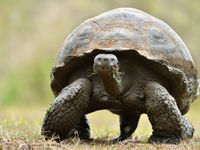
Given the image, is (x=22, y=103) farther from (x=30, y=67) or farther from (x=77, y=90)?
(x=77, y=90)

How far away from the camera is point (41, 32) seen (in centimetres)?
2230

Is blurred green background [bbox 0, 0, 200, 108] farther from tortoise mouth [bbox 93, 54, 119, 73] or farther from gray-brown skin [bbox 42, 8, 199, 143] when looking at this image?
tortoise mouth [bbox 93, 54, 119, 73]

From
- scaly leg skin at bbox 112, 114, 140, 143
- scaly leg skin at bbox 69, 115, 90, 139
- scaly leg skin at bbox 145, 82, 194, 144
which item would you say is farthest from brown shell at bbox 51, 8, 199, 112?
scaly leg skin at bbox 112, 114, 140, 143

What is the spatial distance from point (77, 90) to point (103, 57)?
660 mm

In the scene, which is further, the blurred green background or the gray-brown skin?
the blurred green background

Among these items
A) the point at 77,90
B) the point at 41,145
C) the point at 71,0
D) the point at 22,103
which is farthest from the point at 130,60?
the point at 71,0

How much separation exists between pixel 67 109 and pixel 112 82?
66 centimetres

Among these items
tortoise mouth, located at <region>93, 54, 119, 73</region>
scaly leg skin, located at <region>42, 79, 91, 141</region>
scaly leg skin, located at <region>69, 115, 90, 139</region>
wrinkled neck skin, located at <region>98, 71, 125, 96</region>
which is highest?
tortoise mouth, located at <region>93, 54, 119, 73</region>

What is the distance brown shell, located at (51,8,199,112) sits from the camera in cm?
434

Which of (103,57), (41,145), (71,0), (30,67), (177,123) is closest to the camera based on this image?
(41,145)

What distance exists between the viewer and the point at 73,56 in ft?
14.5

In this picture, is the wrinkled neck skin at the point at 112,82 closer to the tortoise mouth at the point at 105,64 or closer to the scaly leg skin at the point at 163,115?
the tortoise mouth at the point at 105,64

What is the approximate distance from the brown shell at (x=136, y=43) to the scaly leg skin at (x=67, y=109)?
0.41 metres

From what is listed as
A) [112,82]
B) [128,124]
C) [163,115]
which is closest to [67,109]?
[112,82]
